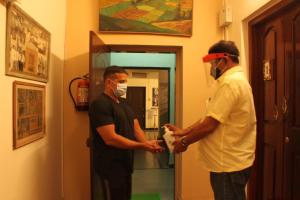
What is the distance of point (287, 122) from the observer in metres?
2.08

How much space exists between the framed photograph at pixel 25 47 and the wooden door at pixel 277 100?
1.78 meters

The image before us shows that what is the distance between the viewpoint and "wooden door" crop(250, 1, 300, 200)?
1982 mm

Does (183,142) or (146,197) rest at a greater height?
(183,142)

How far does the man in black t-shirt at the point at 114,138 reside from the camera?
2.02 meters

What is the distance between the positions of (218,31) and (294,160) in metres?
A: 1.62

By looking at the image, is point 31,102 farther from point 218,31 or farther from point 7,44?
point 218,31

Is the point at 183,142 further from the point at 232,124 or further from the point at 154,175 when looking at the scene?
the point at 154,175

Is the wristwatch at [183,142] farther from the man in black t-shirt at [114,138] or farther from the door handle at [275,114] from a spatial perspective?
the door handle at [275,114]

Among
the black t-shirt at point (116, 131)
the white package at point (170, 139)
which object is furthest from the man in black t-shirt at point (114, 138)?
the white package at point (170, 139)

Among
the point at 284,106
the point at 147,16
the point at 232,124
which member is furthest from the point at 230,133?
the point at 147,16

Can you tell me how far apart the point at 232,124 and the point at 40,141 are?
1437mm

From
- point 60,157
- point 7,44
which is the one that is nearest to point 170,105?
point 60,157

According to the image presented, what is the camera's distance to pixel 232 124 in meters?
1.71

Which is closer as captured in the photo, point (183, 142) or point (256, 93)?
point (183, 142)
